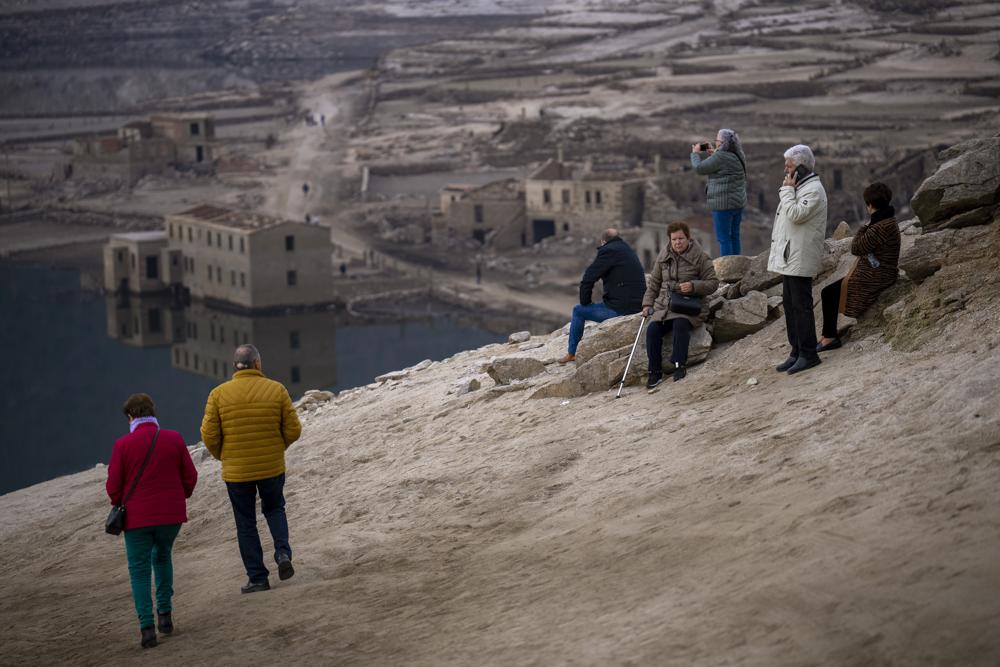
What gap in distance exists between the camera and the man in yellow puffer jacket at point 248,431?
7.53 metres

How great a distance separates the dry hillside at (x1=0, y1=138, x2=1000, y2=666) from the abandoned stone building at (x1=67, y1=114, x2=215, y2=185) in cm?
5691

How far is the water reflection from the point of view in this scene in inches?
1635

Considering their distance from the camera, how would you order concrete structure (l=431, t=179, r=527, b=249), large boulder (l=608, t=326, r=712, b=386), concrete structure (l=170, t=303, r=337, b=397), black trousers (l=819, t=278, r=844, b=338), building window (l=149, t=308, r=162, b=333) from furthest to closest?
concrete structure (l=431, t=179, r=527, b=249) < building window (l=149, t=308, r=162, b=333) < concrete structure (l=170, t=303, r=337, b=397) < large boulder (l=608, t=326, r=712, b=386) < black trousers (l=819, t=278, r=844, b=338)

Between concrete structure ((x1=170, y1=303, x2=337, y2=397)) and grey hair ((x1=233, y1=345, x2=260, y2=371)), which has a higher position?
grey hair ((x1=233, y1=345, x2=260, y2=371))

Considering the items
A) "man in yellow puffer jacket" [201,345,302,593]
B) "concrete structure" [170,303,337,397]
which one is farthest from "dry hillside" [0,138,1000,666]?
"concrete structure" [170,303,337,397]

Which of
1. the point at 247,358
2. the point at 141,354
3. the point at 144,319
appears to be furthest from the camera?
the point at 144,319

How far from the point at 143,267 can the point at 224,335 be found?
18.6 feet

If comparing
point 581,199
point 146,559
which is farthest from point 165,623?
point 581,199

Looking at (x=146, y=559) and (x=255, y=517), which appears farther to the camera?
(x=255, y=517)

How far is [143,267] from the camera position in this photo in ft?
161

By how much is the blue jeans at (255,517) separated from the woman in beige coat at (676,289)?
9.41ft

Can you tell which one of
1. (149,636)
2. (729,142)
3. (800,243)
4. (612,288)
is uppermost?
(729,142)

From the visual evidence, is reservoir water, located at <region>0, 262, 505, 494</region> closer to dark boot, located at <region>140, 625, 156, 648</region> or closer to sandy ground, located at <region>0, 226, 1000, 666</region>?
sandy ground, located at <region>0, 226, 1000, 666</region>

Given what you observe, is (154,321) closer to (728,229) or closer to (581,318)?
(581,318)
